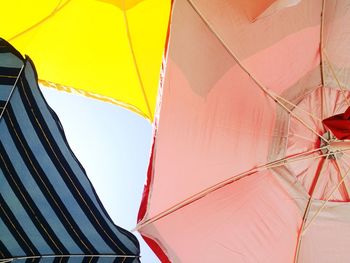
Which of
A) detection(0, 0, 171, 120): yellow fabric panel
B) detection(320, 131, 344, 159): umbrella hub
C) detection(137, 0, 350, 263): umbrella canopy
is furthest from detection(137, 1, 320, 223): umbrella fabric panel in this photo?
detection(0, 0, 171, 120): yellow fabric panel

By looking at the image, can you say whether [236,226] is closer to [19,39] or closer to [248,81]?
[248,81]

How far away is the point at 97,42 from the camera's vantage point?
284cm

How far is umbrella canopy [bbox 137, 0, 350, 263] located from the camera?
1790 millimetres

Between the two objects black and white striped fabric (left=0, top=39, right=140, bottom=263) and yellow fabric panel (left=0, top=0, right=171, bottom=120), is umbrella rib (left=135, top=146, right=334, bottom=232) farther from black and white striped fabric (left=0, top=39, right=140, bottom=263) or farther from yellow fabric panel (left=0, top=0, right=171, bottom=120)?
yellow fabric panel (left=0, top=0, right=171, bottom=120)

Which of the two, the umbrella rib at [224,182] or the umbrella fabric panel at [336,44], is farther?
the umbrella fabric panel at [336,44]

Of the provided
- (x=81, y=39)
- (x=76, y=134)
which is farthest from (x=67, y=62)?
(x=76, y=134)

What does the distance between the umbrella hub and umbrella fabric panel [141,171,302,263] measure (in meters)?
0.25

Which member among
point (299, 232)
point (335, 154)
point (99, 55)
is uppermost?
point (99, 55)

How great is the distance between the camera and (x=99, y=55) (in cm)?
289

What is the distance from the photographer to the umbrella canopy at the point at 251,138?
1790 millimetres

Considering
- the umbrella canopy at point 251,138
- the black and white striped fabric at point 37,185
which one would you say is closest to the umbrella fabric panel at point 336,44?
the umbrella canopy at point 251,138

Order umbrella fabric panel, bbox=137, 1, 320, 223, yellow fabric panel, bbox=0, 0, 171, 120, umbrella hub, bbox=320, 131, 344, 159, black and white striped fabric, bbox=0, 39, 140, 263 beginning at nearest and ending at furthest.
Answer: black and white striped fabric, bbox=0, 39, 140, 263 → umbrella fabric panel, bbox=137, 1, 320, 223 → umbrella hub, bbox=320, 131, 344, 159 → yellow fabric panel, bbox=0, 0, 171, 120

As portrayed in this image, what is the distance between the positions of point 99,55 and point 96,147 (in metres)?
0.54

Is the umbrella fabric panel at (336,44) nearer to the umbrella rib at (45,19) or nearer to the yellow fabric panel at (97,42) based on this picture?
the yellow fabric panel at (97,42)
